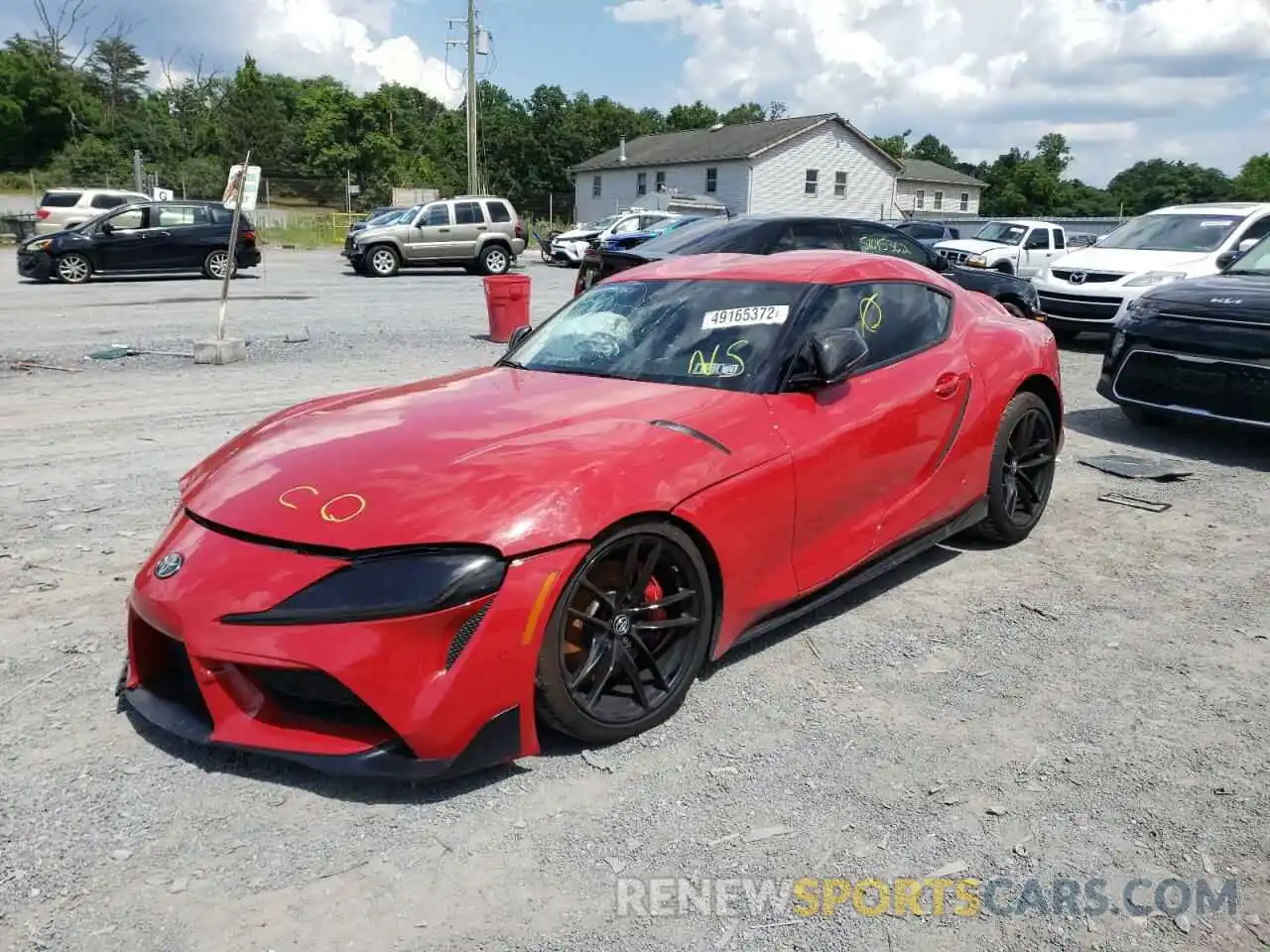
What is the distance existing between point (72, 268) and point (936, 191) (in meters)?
57.1

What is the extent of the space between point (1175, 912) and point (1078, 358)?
10.8 meters

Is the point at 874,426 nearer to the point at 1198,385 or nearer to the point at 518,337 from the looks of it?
the point at 518,337

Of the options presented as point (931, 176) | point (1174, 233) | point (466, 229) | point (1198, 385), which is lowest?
point (1198, 385)

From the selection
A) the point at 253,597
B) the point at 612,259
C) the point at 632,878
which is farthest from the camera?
the point at 612,259

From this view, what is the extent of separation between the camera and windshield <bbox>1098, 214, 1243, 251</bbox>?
1254cm

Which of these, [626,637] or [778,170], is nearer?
[626,637]

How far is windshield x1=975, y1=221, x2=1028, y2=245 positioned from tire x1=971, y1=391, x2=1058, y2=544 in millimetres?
14679

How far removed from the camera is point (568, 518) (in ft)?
9.43

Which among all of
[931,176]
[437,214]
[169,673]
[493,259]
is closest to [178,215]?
[437,214]

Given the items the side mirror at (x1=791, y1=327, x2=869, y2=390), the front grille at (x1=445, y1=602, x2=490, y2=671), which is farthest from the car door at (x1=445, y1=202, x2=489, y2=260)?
the front grille at (x1=445, y1=602, x2=490, y2=671)

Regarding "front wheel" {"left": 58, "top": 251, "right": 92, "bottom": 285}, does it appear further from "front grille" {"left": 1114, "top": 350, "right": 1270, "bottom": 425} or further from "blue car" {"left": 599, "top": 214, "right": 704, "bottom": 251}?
"front grille" {"left": 1114, "top": 350, "right": 1270, "bottom": 425}

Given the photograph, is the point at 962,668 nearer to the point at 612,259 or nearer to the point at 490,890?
the point at 490,890

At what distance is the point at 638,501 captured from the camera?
303 centimetres

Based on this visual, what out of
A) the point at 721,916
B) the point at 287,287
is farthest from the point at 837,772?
the point at 287,287
